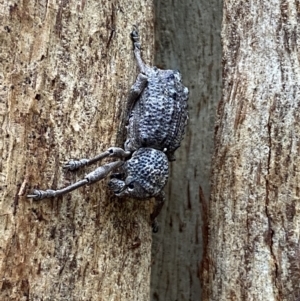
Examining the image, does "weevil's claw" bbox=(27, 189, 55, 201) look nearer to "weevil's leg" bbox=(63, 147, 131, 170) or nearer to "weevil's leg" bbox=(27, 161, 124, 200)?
"weevil's leg" bbox=(27, 161, 124, 200)

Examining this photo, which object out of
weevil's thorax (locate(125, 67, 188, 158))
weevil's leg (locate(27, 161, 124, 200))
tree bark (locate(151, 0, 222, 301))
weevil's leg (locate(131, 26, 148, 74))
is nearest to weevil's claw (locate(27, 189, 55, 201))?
weevil's leg (locate(27, 161, 124, 200))

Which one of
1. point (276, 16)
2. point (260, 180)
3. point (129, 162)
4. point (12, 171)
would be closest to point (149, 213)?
point (129, 162)

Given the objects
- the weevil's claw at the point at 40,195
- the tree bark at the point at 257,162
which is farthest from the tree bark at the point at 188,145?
the weevil's claw at the point at 40,195

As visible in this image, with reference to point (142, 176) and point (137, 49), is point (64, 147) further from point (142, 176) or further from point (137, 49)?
point (137, 49)

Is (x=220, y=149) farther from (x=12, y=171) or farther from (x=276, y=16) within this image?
(x=12, y=171)

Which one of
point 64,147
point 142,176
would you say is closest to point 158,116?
point 142,176

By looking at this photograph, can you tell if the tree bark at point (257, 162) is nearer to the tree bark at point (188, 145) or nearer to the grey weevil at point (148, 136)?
the grey weevil at point (148, 136)
